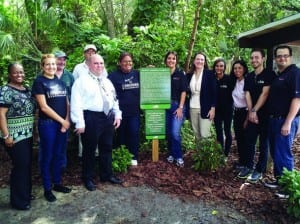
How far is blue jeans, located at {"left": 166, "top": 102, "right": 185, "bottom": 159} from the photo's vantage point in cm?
580

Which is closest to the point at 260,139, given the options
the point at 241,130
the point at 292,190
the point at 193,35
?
the point at 241,130

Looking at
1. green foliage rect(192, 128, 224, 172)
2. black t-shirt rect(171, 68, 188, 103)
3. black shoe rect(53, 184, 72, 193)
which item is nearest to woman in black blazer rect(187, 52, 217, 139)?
black t-shirt rect(171, 68, 188, 103)

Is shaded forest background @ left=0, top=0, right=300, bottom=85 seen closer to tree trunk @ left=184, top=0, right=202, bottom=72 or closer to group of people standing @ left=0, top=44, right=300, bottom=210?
tree trunk @ left=184, top=0, right=202, bottom=72

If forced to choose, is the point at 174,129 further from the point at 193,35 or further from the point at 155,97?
the point at 193,35

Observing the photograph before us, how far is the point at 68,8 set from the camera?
9.49 meters

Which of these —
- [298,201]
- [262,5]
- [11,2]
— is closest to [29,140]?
[298,201]

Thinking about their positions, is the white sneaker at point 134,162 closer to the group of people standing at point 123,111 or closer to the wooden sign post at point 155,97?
the group of people standing at point 123,111

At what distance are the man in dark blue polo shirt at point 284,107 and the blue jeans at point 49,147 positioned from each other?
295cm

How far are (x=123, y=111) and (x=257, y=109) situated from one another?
7.10ft

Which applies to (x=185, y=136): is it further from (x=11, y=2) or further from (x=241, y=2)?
(x=11, y=2)

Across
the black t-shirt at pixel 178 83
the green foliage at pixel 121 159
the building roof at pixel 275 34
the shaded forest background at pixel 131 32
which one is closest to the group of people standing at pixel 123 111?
the black t-shirt at pixel 178 83

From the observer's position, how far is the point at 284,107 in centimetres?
438

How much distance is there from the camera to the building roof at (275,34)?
4.71m

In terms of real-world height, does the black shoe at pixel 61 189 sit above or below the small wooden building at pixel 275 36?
below
